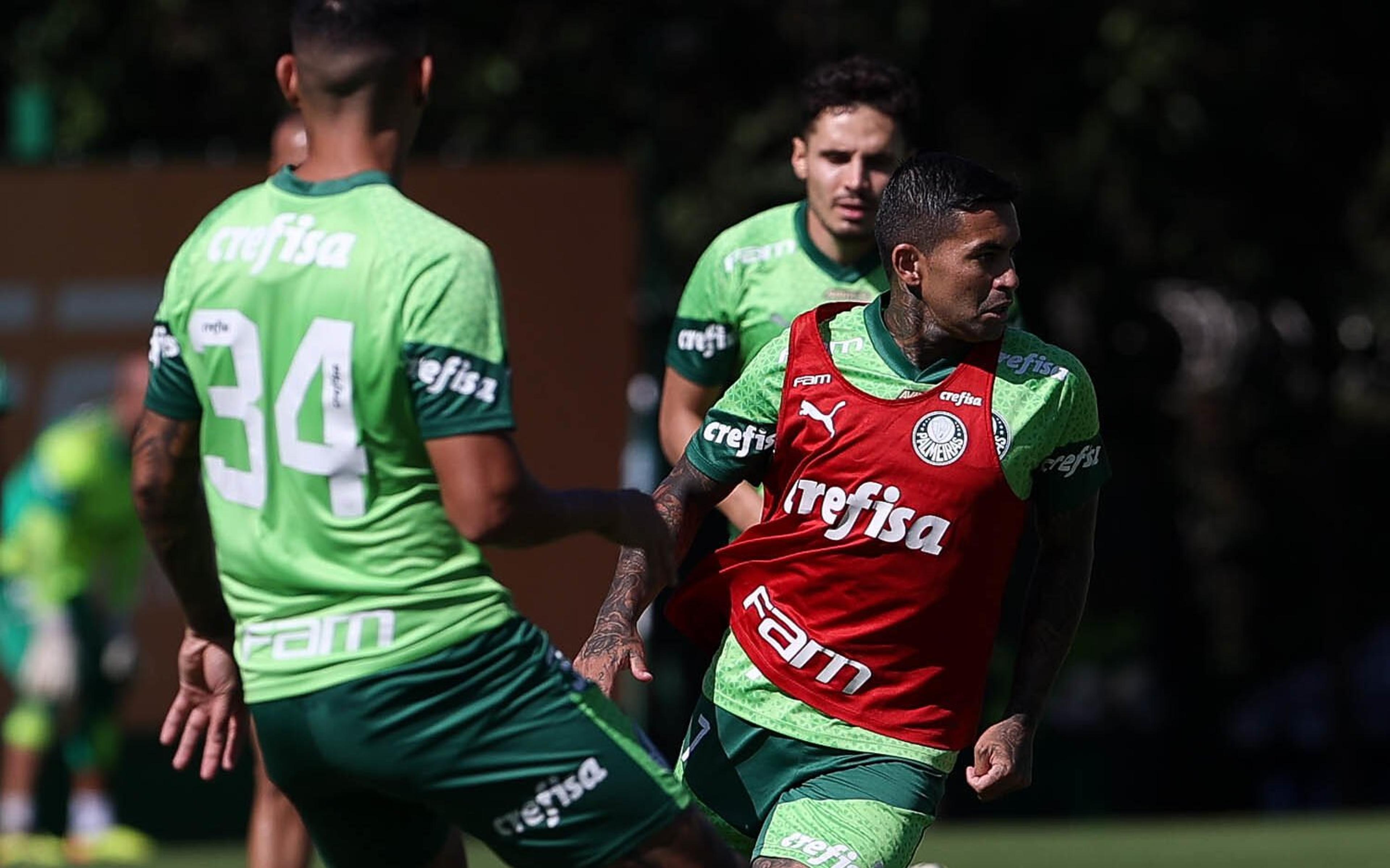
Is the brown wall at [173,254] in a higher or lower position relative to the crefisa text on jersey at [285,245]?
lower

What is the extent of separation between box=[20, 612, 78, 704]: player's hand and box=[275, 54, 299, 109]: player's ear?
25.9ft

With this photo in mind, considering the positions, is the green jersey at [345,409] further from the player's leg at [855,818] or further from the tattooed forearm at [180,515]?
the player's leg at [855,818]

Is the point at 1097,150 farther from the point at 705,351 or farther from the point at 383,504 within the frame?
the point at 383,504

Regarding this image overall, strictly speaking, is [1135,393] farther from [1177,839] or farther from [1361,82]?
[1177,839]

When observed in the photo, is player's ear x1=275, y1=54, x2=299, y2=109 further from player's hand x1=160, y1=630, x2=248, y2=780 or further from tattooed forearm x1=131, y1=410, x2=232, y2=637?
player's hand x1=160, y1=630, x2=248, y2=780

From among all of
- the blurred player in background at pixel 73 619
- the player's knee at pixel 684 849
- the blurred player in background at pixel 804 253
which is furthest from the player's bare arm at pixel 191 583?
the blurred player in background at pixel 73 619

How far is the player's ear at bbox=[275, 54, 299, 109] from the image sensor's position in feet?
13.4

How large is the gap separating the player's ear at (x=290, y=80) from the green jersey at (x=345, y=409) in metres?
0.21

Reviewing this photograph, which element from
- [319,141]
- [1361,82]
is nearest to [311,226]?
[319,141]

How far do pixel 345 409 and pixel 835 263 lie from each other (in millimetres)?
2935

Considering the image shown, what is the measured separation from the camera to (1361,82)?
601 inches

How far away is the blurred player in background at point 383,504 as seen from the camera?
3.80m

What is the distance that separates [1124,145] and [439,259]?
11875 millimetres

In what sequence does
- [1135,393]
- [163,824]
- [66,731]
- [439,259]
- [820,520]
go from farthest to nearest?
[1135,393]
[163,824]
[66,731]
[820,520]
[439,259]
